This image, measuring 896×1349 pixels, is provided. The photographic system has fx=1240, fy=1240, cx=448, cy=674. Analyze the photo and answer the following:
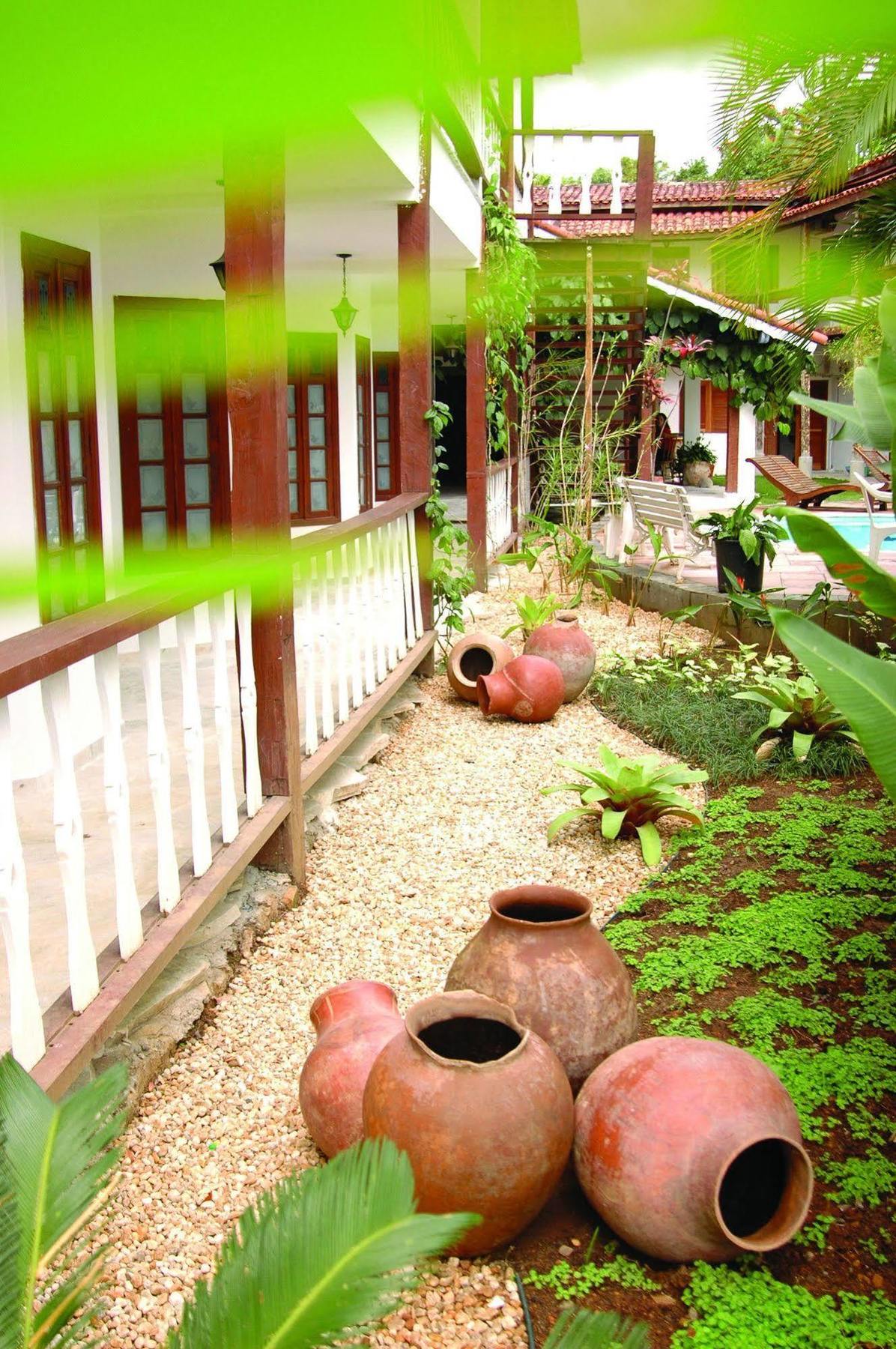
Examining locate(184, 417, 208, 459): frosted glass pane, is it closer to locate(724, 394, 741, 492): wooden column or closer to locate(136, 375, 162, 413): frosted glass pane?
locate(136, 375, 162, 413): frosted glass pane

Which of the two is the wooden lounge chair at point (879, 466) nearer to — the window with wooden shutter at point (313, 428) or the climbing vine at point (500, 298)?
the climbing vine at point (500, 298)

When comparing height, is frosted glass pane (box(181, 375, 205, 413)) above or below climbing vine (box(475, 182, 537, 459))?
below

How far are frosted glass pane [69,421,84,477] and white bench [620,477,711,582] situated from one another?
5.03m

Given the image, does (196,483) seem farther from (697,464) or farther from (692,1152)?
(697,464)

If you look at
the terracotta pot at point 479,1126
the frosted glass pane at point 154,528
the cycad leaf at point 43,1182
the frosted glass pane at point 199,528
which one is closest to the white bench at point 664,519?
the frosted glass pane at point 199,528

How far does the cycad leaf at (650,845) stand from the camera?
458 centimetres

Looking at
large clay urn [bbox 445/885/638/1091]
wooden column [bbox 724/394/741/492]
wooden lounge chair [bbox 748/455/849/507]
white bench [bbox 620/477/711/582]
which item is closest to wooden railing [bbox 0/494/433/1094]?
large clay urn [bbox 445/885/638/1091]

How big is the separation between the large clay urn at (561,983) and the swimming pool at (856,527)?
9.62 m

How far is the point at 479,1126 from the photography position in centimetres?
226

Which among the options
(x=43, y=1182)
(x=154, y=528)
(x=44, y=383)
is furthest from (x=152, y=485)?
(x=43, y=1182)

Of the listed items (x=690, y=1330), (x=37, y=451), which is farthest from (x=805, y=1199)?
(x=37, y=451)

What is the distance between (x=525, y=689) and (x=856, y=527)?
8895mm

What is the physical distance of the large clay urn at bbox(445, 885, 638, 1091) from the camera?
2.74 metres

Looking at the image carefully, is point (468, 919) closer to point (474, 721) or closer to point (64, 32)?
point (474, 721)
